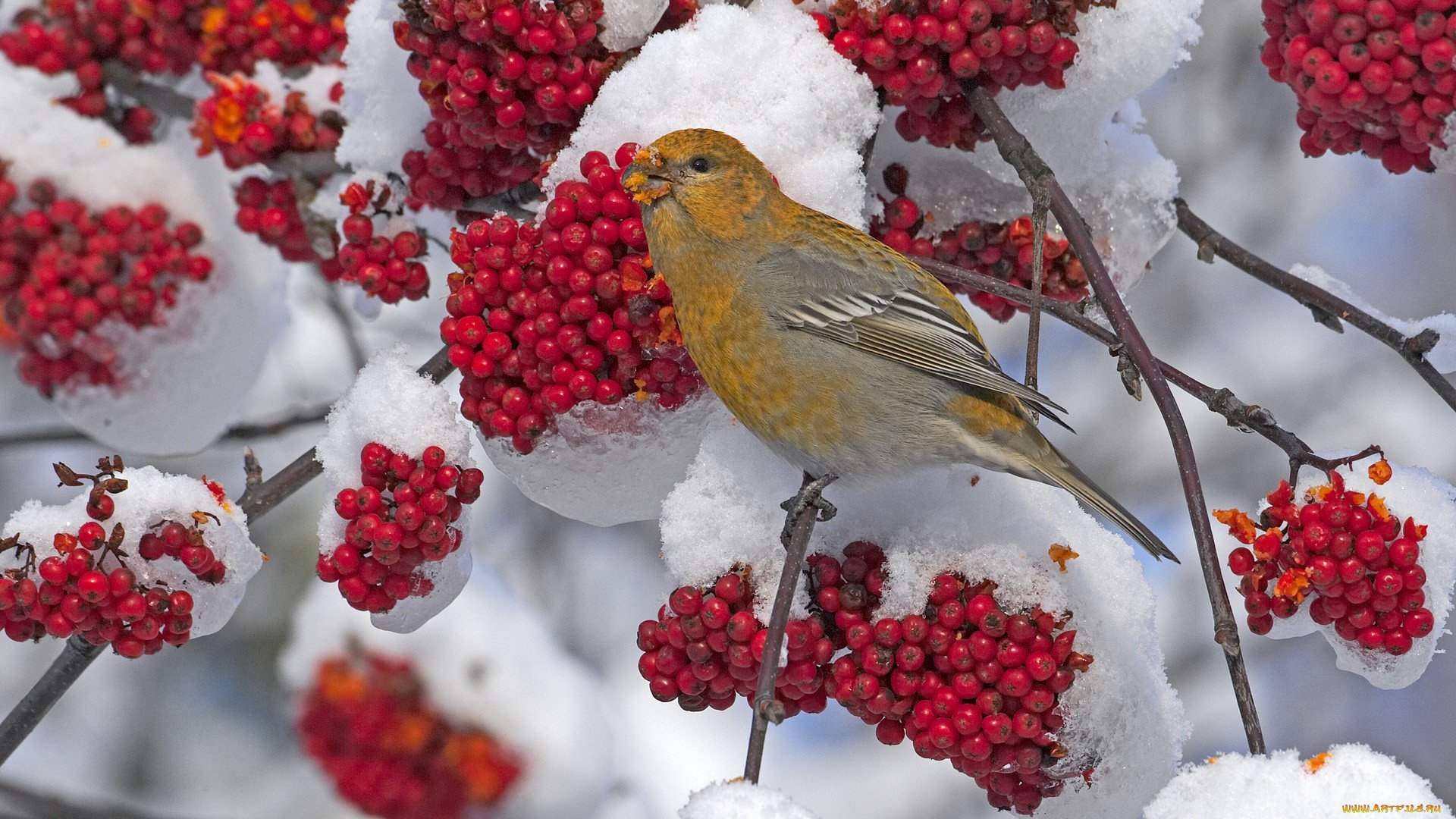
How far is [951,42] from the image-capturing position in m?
2.15

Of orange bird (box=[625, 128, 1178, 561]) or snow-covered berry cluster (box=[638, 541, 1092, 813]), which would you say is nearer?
snow-covered berry cluster (box=[638, 541, 1092, 813])

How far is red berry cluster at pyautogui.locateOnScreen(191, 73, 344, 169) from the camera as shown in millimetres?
2783

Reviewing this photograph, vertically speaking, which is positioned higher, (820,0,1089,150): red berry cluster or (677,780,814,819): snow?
(820,0,1089,150): red berry cluster

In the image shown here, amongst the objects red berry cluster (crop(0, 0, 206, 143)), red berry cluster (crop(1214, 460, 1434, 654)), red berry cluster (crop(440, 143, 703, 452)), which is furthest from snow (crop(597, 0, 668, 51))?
red berry cluster (crop(0, 0, 206, 143))

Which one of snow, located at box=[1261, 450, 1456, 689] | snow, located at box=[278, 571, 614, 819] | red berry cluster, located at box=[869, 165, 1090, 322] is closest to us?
snow, located at box=[1261, 450, 1456, 689]

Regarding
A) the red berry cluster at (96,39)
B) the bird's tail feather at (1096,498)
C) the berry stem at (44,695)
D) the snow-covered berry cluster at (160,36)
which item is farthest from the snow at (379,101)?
the bird's tail feather at (1096,498)

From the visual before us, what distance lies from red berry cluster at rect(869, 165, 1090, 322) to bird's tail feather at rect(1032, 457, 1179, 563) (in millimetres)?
380

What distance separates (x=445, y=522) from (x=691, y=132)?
784mm

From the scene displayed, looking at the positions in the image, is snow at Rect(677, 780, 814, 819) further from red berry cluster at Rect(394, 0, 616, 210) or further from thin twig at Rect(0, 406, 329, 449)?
thin twig at Rect(0, 406, 329, 449)

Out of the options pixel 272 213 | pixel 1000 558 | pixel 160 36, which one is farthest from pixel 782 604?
pixel 160 36

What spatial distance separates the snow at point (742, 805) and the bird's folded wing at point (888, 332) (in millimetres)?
1033

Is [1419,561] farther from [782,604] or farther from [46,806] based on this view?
[46,806]

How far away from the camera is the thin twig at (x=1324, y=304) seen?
2.06 metres

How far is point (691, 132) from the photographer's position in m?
2.16
